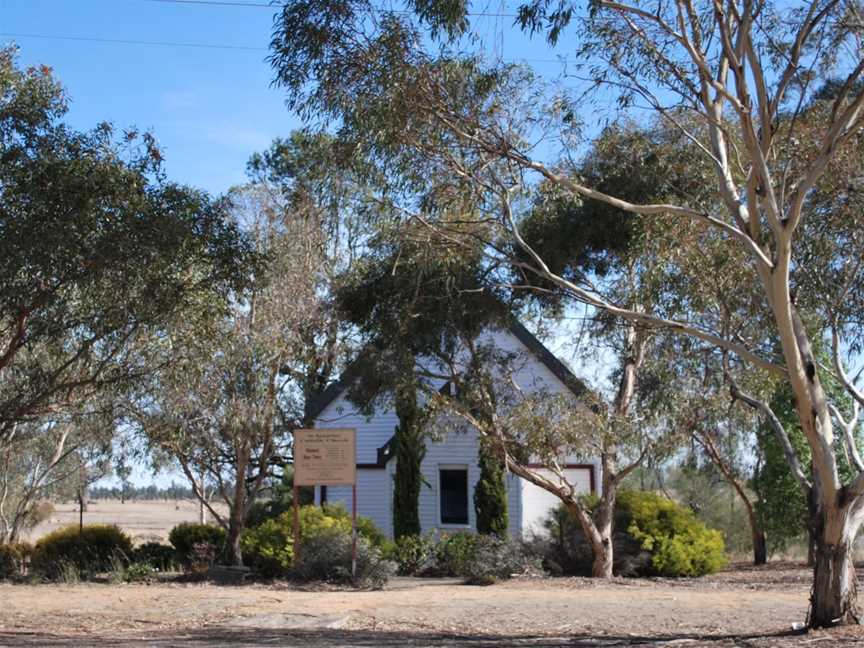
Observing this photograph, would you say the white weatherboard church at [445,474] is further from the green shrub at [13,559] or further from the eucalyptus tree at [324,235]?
the green shrub at [13,559]

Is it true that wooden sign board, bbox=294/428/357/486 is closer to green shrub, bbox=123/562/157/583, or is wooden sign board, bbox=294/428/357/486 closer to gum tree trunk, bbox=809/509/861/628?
green shrub, bbox=123/562/157/583

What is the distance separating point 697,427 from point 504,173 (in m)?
8.43

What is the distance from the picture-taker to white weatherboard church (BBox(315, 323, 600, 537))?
88.6 ft

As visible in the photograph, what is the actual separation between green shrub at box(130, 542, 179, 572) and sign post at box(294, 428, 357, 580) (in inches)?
207

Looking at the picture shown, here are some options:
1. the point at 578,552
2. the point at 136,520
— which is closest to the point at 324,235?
the point at 578,552

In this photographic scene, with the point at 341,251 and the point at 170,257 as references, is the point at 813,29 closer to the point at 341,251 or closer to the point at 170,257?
the point at 170,257

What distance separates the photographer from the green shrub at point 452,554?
21.3 m

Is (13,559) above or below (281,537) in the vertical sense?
below

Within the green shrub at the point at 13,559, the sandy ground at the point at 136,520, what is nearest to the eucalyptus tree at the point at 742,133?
the green shrub at the point at 13,559

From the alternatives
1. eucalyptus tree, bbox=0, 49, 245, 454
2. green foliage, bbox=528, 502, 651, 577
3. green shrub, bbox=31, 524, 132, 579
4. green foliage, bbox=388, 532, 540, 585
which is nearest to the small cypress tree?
green foliage, bbox=388, 532, 540, 585

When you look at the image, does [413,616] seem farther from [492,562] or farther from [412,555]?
[412,555]

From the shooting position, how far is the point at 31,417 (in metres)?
17.5

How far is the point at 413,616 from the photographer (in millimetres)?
14609

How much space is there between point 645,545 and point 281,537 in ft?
24.8
